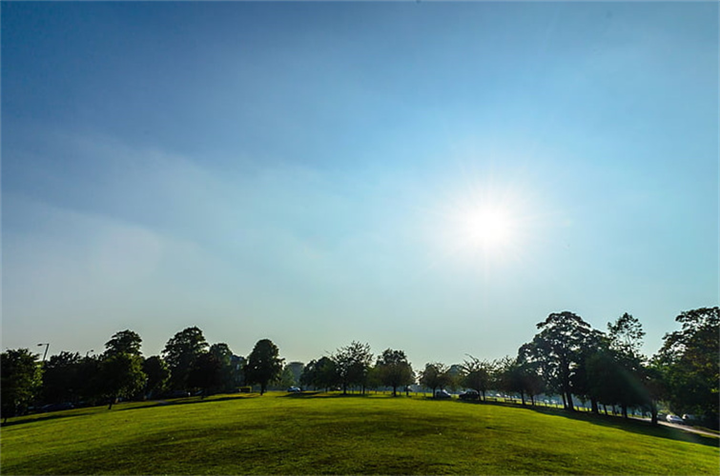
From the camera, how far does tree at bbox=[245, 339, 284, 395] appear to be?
73.8 m

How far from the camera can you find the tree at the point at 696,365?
35.7 metres

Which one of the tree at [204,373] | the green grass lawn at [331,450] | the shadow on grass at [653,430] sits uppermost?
the tree at [204,373]

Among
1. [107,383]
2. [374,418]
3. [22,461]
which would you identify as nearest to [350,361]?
[107,383]

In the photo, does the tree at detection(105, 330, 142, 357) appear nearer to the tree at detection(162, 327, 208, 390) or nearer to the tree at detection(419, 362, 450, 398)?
the tree at detection(162, 327, 208, 390)

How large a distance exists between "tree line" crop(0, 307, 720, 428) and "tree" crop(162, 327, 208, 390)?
0.25 m

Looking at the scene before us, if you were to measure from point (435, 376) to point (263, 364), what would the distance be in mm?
39013

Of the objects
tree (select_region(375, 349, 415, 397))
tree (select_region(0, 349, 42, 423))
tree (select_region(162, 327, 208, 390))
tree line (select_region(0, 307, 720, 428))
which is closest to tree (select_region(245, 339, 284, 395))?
tree line (select_region(0, 307, 720, 428))

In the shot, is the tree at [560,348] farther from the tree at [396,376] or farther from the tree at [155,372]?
the tree at [155,372]

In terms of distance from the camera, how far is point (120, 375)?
48562 mm

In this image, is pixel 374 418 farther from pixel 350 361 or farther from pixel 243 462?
pixel 350 361

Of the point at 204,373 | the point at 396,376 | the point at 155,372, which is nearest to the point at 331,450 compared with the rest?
the point at 204,373

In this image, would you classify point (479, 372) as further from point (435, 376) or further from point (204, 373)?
point (204, 373)

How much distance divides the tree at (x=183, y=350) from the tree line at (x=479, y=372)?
0.25 meters

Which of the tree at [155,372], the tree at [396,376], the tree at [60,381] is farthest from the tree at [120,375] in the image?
the tree at [396,376]
